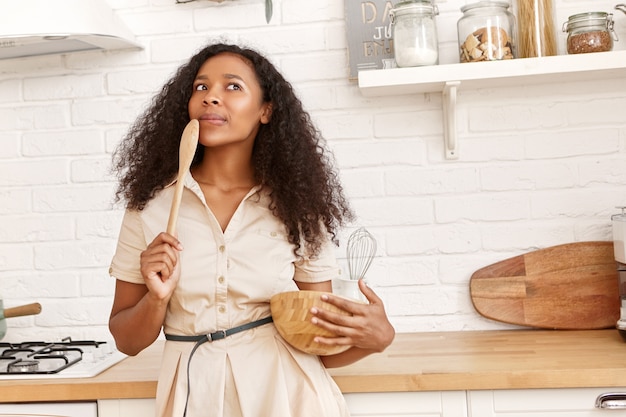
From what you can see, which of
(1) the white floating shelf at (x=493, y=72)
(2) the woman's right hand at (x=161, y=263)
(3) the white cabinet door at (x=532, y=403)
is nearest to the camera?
(2) the woman's right hand at (x=161, y=263)

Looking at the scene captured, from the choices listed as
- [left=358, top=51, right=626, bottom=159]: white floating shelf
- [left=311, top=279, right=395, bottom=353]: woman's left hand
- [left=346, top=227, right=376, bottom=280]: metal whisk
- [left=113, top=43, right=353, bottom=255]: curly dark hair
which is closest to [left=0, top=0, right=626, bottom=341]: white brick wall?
[left=346, top=227, right=376, bottom=280]: metal whisk

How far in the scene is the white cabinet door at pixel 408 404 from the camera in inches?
58.7

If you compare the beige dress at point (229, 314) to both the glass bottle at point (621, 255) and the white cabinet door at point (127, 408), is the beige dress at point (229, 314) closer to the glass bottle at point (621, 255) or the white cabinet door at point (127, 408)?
the white cabinet door at point (127, 408)

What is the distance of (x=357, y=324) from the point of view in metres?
1.35

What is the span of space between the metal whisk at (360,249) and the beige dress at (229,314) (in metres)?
0.54

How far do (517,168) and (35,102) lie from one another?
4.19 feet

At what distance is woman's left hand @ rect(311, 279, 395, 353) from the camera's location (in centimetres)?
132

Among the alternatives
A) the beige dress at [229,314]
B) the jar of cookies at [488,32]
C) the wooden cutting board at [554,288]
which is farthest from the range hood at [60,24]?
the wooden cutting board at [554,288]

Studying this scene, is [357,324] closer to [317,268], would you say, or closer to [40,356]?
[317,268]

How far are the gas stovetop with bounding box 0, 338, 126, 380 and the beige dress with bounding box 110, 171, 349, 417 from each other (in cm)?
33

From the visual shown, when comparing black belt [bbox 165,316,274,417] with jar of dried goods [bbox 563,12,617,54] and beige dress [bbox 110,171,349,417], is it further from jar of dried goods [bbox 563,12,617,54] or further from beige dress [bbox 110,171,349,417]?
jar of dried goods [bbox 563,12,617,54]

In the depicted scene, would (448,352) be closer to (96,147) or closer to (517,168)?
(517,168)

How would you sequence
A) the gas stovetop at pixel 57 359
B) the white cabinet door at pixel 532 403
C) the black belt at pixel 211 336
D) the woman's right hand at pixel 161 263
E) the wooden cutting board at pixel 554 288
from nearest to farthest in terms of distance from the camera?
the woman's right hand at pixel 161 263
the black belt at pixel 211 336
the white cabinet door at pixel 532 403
the gas stovetop at pixel 57 359
the wooden cutting board at pixel 554 288

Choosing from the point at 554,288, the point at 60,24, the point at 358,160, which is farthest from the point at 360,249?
the point at 60,24
